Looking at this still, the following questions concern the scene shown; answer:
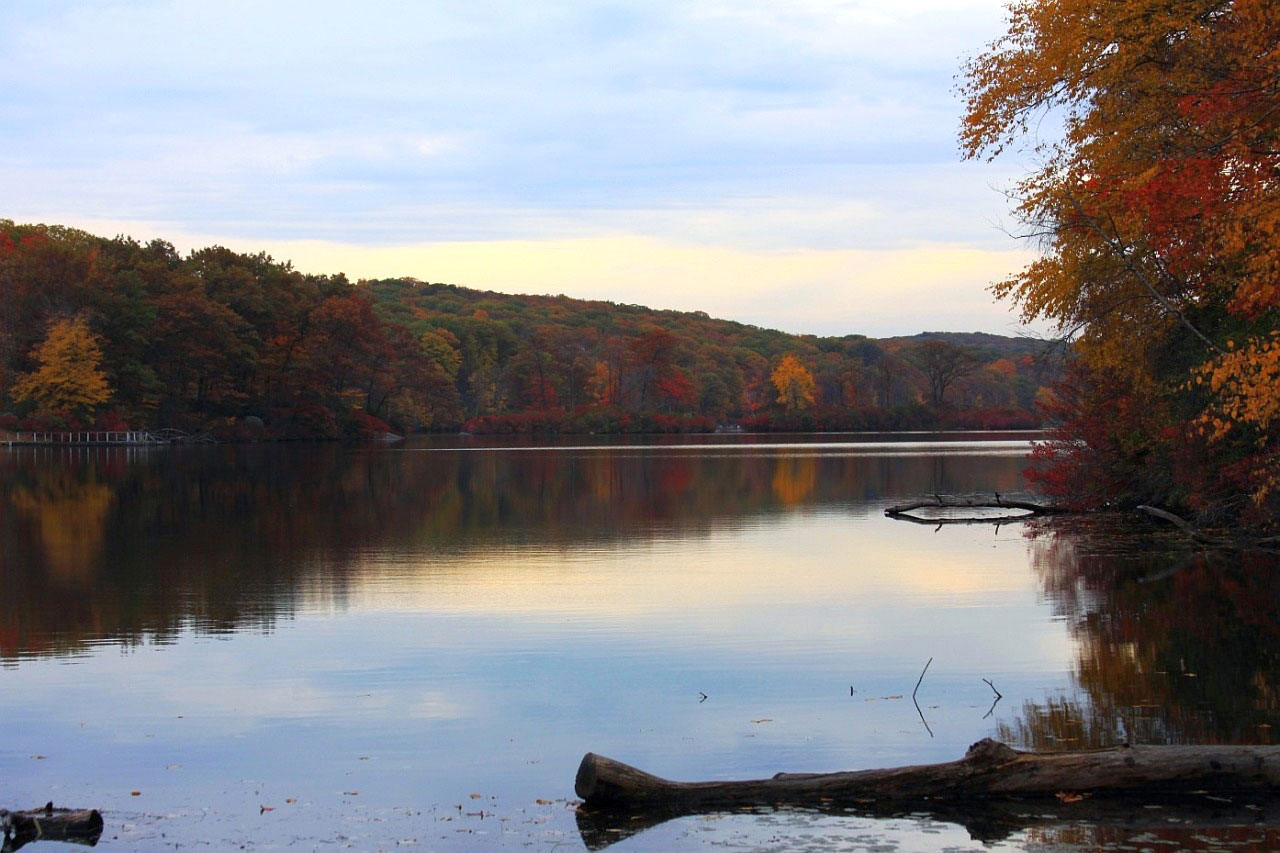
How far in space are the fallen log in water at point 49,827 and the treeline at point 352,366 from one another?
44.5 m

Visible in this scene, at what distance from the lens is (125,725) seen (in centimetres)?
980

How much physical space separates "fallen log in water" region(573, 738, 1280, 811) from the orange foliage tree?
458 cm

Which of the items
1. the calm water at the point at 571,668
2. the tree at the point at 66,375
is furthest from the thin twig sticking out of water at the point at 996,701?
the tree at the point at 66,375

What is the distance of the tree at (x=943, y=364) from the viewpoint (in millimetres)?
120188

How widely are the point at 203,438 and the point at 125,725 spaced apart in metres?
83.0

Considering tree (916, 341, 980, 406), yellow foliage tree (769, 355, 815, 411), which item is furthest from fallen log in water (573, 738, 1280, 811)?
yellow foliage tree (769, 355, 815, 411)

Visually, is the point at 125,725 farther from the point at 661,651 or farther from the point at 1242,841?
the point at 1242,841

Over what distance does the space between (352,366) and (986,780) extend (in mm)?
93578

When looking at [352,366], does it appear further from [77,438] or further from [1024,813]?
[1024,813]

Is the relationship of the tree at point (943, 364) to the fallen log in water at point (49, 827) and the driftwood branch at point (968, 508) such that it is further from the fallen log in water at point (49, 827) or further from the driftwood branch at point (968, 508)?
the fallen log in water at point (49, 827)

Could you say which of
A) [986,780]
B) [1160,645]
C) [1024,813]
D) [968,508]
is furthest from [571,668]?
[968,508]

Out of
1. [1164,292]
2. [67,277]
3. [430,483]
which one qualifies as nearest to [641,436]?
[67,277]

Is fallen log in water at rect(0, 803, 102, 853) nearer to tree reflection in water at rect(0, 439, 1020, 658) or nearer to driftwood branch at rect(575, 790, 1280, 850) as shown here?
driftwood branch at rect(575, 790, 1280, 850)

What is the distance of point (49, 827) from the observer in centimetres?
718
